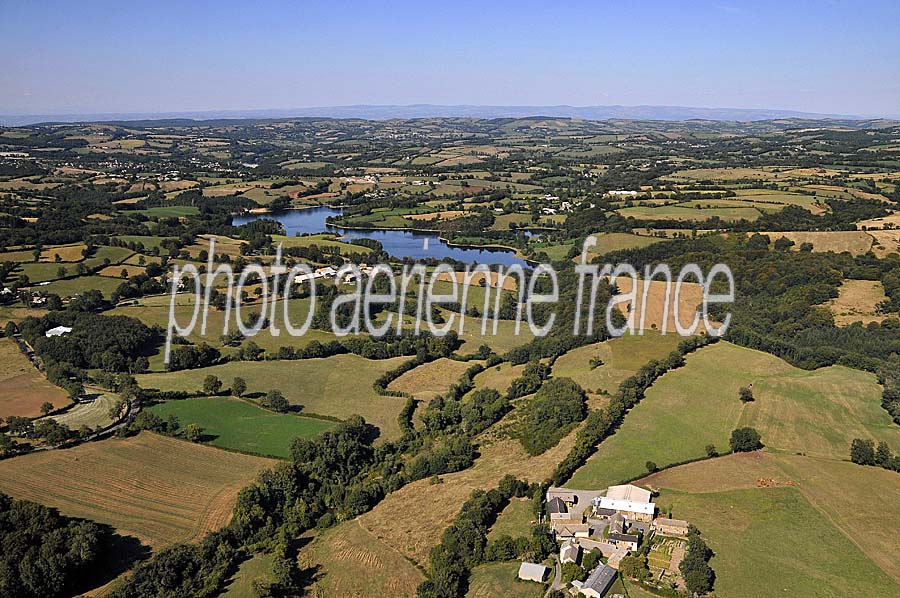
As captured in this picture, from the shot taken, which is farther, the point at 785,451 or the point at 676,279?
the point at 676,279

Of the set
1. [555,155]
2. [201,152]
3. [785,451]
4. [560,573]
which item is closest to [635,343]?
[785,451]

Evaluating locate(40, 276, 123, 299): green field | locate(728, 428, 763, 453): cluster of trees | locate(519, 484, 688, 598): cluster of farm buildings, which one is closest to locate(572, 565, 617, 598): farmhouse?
locate(519, 484, 688, 598): cluster of farm buildings

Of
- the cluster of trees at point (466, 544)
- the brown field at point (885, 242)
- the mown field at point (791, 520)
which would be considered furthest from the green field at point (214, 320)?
the brown field at point (885, 242)

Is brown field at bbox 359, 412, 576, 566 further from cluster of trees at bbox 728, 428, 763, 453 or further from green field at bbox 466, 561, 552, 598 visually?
cluster of trees at bbox 728, 428, 763, 453

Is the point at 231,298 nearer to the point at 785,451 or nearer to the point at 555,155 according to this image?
the point at 785,451

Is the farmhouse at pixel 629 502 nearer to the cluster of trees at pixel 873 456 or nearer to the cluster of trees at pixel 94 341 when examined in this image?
the cluster of trees at pixel 873 456

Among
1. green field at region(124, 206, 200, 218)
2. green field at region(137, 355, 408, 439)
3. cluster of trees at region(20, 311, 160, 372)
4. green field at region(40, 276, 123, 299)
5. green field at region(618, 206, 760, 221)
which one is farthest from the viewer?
green field at region(124, 206, 200, 218)
